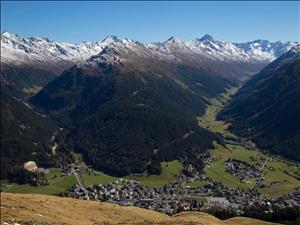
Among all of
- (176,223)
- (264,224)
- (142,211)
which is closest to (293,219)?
(264,224)

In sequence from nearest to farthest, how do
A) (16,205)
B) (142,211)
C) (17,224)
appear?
(17,224) < (16,205) < (142,211)

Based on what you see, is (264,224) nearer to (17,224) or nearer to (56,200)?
(56,200)

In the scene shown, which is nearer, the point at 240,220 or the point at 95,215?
the point at 95,215

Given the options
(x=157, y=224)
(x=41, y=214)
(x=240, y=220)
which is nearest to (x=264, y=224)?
(x=240, y=220)

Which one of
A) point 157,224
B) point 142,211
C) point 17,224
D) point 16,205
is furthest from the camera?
point 142,211

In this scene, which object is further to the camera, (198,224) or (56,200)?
(56,200)

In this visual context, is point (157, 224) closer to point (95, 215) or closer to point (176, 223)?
point (176, 223)
